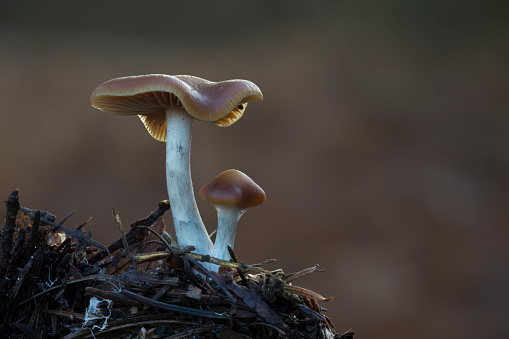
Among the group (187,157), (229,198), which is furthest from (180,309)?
(187,157)

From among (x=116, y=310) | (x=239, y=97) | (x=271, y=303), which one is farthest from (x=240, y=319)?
(x=239, y=97)

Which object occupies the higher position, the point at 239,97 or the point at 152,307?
the point at 239,97

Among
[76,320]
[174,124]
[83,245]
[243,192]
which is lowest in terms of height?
[76,320]

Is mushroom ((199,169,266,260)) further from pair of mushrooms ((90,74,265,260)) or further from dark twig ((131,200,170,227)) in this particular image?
dark twig ((131,200,170,227))

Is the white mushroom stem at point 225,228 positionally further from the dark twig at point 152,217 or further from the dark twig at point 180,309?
the dark twig at point 180,309

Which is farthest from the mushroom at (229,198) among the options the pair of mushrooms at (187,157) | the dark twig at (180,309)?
the dark twig at (180,309)

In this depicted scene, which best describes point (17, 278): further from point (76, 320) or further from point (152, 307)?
point (152, 307)

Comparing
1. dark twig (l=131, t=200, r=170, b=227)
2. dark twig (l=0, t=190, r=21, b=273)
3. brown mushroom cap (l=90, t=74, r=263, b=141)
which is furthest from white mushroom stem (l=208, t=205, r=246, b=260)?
dark twig (l=0, t=190, r=21, b=273)
